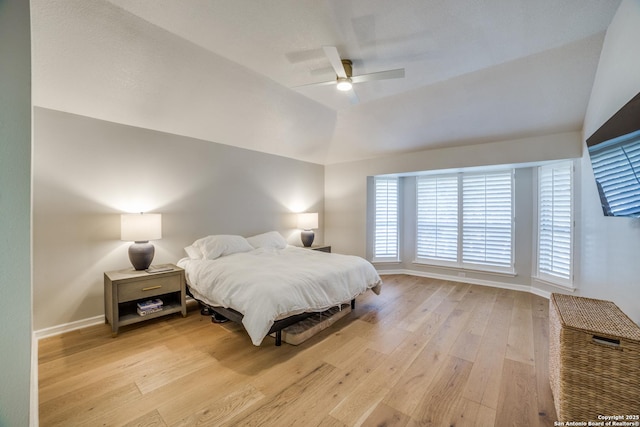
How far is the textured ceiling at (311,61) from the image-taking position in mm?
2027

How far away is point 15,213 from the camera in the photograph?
924 mm

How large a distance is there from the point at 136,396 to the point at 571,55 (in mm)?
4797

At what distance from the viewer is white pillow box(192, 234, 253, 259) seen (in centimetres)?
338

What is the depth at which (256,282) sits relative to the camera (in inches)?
96.2

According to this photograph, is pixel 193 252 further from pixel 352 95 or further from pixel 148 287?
pixel 352 95

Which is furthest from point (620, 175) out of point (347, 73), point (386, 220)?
point (386, 220)

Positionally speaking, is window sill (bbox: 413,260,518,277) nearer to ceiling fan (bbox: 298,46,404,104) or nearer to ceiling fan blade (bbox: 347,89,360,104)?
ceiling fan blade (bbox: 347,89,360,104)

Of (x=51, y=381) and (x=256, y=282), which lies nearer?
(x=51, y=381)

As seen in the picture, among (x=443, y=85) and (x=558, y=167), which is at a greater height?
(x=443, y=85)

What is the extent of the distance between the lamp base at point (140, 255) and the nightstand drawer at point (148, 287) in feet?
0.80

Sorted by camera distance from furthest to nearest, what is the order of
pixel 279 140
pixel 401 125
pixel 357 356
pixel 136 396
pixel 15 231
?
pixel 279 140
pixel 401 125
pixel 357 356
pixel 136 396
pixel 15 231

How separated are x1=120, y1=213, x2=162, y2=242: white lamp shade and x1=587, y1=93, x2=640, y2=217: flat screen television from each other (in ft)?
12.9

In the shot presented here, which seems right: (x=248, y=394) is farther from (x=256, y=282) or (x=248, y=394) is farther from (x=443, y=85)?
(x=443, y=85)

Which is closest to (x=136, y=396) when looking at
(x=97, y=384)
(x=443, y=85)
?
(x=97, y=384)
